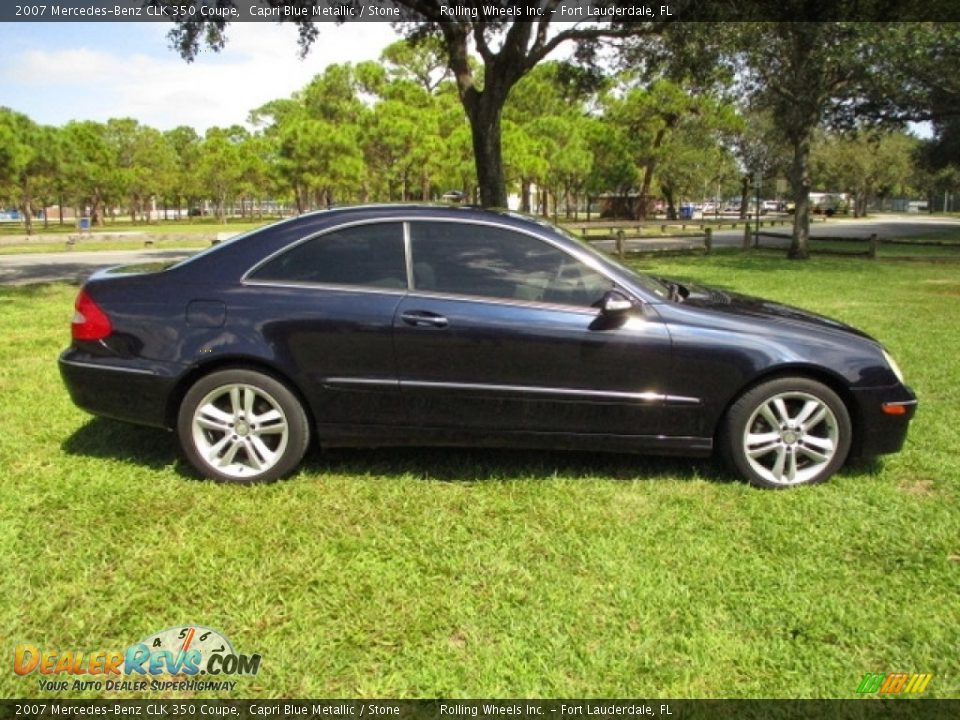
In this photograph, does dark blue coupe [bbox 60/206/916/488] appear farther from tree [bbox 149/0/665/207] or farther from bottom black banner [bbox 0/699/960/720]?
tree [bbox 149/0/665/207]

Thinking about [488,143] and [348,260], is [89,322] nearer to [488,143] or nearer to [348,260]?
[348,260]

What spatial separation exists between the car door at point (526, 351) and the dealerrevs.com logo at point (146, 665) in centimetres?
165

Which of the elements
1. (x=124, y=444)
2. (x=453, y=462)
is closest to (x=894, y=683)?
(x=453, y=462)

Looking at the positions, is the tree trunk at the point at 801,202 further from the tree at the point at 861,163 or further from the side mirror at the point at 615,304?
the tree at the point at 861,163

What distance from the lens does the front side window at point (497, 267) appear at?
3910 mm

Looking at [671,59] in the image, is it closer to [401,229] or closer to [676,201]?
[401,229]

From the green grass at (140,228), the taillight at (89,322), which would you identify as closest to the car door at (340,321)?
the taillight at (89,322)

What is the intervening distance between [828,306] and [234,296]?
31.3 feet

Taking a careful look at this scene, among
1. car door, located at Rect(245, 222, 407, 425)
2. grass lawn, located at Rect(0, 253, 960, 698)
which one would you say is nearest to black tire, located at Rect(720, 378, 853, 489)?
A: grass lawn, located at Rect(0, 253, 960, 698)

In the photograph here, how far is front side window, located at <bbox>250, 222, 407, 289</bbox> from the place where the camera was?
3.96 m

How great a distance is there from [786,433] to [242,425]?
300 cm

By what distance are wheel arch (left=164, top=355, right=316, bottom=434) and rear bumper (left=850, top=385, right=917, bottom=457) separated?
3048 millimetres

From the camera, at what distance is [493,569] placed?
310 cm

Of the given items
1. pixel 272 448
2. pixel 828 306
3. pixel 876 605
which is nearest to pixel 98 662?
pixel 272 448
